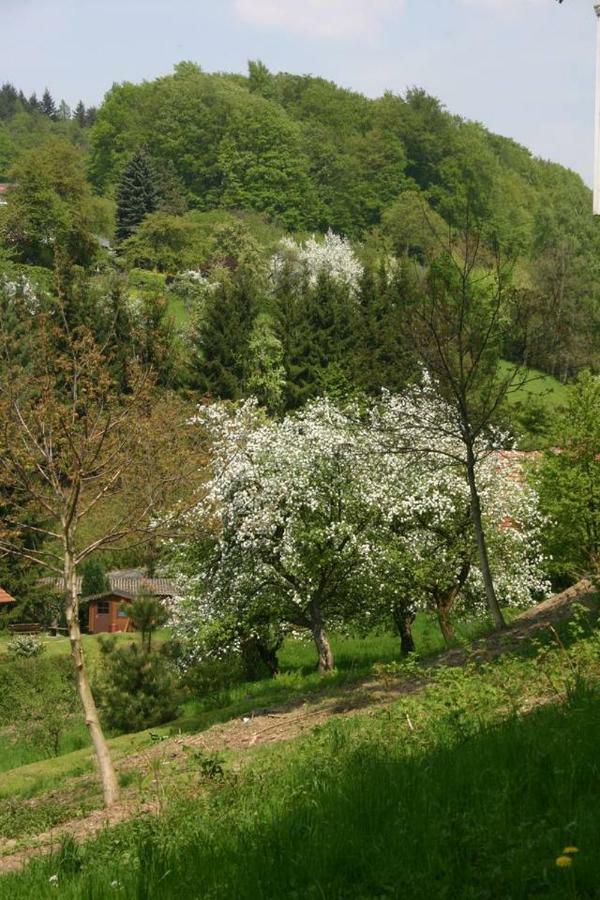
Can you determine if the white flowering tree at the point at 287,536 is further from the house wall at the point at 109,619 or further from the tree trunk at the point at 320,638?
the house wall at the point at 109,619

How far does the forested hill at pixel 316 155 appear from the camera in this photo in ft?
459

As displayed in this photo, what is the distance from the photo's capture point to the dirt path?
1227 centimetres

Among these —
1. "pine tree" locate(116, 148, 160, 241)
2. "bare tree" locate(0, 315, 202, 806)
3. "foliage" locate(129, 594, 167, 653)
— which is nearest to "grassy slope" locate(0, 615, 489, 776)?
"foliage" locate(129, 594, 167, 653)

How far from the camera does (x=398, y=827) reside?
6.62 meters

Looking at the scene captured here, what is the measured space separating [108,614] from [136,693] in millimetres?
26368

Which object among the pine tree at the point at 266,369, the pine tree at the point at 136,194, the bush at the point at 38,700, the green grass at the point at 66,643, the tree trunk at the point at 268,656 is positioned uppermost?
the pine tree at the point at 136,194

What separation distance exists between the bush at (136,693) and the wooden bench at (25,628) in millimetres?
21286

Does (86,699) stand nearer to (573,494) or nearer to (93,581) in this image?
(573,494)

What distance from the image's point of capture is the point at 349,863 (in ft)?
20.8

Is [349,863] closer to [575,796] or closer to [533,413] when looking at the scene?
[575,796]

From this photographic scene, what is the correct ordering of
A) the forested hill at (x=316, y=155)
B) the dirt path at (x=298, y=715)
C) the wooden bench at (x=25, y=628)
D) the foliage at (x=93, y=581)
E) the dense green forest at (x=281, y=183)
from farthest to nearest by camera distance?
the forested hill at (x=316, y=155) < the dense green forest at (x=281, y=183) < the foliage at (x=93, y=581) < the wooden bench at (x=25, y=628) < the dirt path at (x=298, y=715)

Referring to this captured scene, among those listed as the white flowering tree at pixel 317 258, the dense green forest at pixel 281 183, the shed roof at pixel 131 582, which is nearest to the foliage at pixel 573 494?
the shed roof at pixel 131 582

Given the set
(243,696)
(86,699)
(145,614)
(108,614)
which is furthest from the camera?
(108,614)

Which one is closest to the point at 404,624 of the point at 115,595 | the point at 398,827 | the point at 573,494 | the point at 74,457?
the point at 573,494
